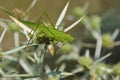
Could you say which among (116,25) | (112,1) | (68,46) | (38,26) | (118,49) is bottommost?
(38,26)

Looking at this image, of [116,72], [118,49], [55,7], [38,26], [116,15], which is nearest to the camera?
[38,26]

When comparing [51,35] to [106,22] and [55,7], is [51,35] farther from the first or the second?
[55,7]

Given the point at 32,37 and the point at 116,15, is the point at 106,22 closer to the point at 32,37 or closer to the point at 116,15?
the point at 116,15

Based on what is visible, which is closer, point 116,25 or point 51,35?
point 51,35

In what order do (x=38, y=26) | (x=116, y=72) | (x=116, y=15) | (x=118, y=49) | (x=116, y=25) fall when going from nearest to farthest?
(x=38, y=26), (x=116, y=72), (x=118, y=49), (x=116, y=25), (x=116, y=15)

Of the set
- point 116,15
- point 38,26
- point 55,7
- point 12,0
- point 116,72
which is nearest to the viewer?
point 38,26

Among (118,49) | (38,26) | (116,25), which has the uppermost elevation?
(116,25)

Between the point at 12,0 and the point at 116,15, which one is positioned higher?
the point at 12,0

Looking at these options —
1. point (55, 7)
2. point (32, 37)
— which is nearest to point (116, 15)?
point (55, 7)

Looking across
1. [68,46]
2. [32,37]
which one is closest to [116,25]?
[68,46]
